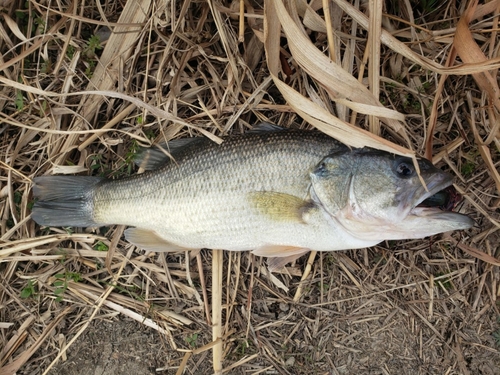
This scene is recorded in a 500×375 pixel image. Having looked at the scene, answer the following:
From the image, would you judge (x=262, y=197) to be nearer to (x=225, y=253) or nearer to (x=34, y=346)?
(x=225, y=253)

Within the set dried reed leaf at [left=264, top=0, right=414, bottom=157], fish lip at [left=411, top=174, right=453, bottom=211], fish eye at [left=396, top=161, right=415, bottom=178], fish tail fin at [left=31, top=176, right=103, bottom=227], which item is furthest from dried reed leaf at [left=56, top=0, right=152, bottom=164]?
fish lip at [left=411, top=174, right=453, bottom=211]

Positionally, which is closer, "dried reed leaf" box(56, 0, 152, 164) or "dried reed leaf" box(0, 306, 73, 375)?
"dried reed leaf" box(56, 0, 152, 164)

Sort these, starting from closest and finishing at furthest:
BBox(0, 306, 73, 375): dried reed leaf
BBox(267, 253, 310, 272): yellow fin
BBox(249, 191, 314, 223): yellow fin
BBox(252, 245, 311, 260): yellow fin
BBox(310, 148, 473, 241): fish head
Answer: BBox(310, 148, 473, 241): fish head
BBox(249, 191, 314, 223): yellow fin
BBox(252, 245, 311, 260): yellow fin
BBox(267, 253, 310, 272): yellow fin
BBox(0, 306, 73, 375): dried reed leaf

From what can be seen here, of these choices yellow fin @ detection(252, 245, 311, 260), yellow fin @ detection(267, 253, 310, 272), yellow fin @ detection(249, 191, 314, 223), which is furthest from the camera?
yellow fin @ detection(267, 253, 310, 272)

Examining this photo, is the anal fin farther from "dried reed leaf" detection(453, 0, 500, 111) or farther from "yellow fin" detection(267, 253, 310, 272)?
"dried reed leaf" detection(453, 0, 500, 111)

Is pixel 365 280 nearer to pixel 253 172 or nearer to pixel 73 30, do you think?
pixel 253 172

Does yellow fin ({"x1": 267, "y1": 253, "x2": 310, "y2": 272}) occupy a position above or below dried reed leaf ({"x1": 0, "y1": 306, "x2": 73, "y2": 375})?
above
